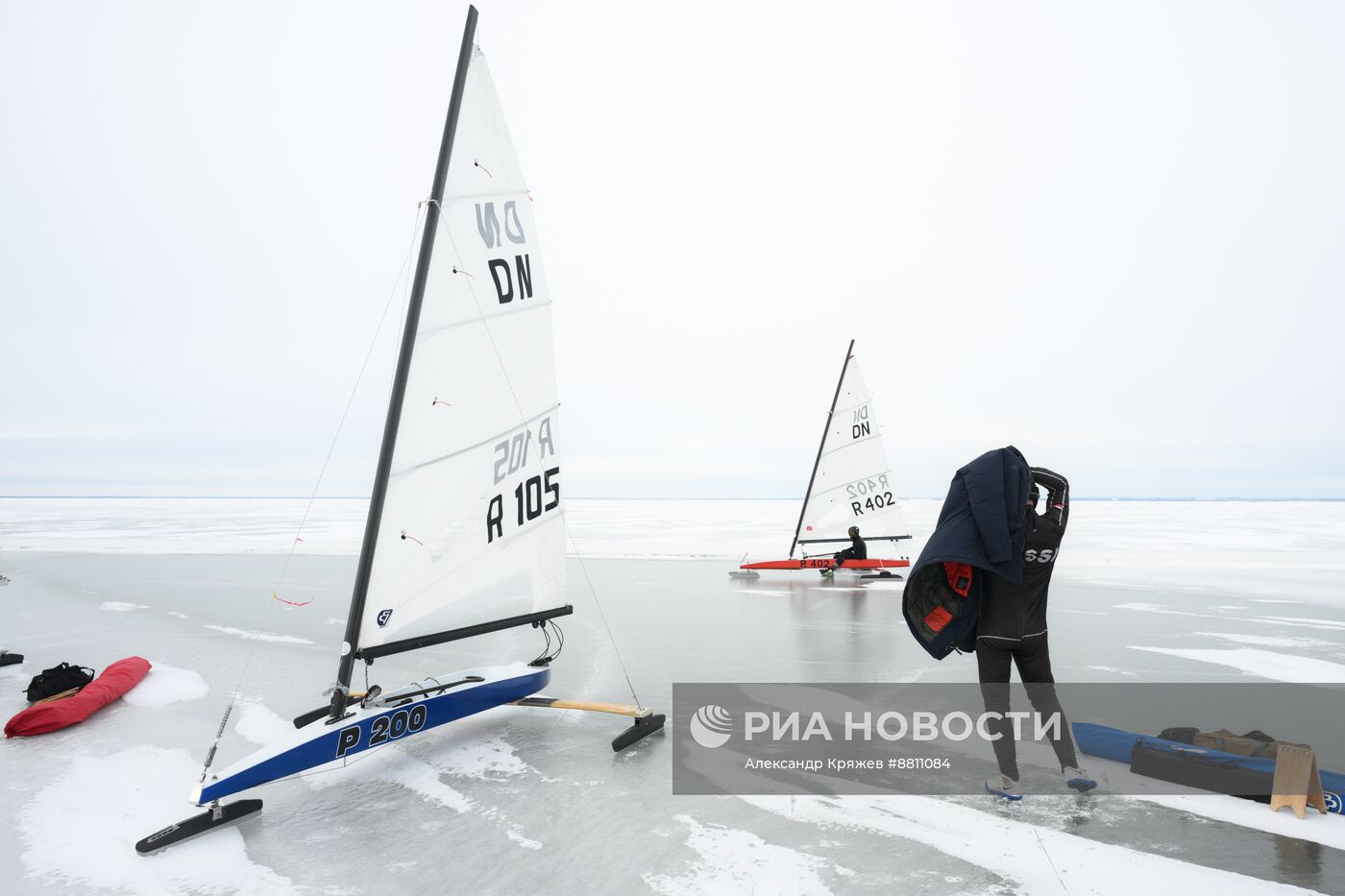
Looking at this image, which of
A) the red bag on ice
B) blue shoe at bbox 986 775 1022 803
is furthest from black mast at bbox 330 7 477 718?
blue shoe at bbox 986 775 1022 803

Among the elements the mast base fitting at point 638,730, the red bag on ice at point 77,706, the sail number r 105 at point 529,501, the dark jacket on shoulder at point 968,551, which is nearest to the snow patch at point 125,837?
the red bag on ice at point 77,706

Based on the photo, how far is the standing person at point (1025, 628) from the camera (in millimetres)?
3443

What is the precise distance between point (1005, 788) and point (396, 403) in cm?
393

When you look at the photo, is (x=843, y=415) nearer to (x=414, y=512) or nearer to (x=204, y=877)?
(x=414, y=512)

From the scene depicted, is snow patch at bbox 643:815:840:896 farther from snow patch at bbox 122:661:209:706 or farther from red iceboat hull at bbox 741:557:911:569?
red iceboat hull at bbox 741:557:911:569

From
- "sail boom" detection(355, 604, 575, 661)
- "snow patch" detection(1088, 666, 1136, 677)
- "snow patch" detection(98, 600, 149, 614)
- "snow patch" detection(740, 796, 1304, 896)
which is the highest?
"sail boom" detection(355, 604, 575, 661)

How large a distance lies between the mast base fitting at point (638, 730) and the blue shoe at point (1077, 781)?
239cm

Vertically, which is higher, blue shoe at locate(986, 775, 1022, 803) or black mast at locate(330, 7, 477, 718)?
black mast at locate(330, 7, 477, 718)

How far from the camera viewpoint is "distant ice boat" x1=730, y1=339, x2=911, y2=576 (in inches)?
526

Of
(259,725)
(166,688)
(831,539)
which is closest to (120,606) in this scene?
(166,688)

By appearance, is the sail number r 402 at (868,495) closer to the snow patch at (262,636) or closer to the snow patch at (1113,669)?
the snow patch at (1113,669)

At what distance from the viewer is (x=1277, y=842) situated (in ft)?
10.3

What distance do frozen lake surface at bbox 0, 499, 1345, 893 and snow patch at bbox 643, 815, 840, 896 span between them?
12mm

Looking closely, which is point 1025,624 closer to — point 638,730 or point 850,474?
point 638,730
